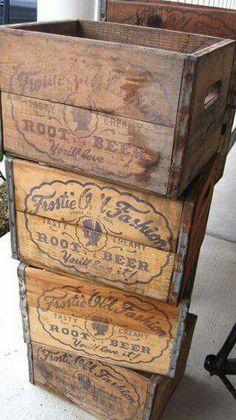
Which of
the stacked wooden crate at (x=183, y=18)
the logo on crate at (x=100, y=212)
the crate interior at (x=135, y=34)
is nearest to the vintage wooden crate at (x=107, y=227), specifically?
the logo on crate at (x=100, y=212)

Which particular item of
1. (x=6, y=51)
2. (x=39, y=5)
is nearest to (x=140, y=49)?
(x=6, y=51)

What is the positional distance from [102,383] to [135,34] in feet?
3.32

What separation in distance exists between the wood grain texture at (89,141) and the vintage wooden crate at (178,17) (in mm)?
684

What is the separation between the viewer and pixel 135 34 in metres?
1.25

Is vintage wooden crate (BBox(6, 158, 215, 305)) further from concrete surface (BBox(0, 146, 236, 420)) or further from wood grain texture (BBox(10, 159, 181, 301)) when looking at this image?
concrete surface (BBox(0, 146, 236, 420))

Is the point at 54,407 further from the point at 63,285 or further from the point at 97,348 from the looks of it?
the point at 63,285

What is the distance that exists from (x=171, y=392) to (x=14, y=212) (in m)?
0.83

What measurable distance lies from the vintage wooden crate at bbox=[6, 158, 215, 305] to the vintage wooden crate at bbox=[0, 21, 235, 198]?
0.17 ft

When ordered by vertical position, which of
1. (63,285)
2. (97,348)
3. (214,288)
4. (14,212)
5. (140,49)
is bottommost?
(214,288)

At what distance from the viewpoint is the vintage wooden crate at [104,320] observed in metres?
1.19

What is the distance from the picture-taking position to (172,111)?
33.9 inches

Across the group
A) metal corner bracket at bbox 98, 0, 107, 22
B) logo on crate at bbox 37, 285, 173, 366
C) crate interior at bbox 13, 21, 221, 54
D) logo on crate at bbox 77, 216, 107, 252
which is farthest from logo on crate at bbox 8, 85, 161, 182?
metal corner bracket at bbox 98, 0, 107, 22

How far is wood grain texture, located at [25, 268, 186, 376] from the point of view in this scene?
3.90ft

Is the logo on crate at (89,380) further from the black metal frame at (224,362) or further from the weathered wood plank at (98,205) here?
the weathered wood plank at (98,205)
